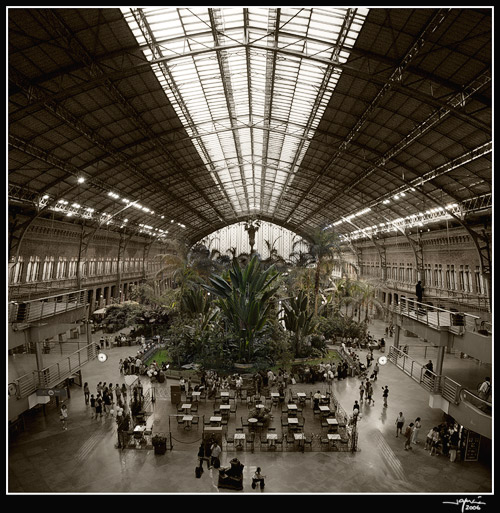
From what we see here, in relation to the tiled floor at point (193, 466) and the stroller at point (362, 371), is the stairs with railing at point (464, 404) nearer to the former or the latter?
the tiled floor at point (193, 466)

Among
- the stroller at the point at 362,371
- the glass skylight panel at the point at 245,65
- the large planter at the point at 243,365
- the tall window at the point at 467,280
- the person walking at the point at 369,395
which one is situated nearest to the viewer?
the glass skylight panel at the point at 245,65

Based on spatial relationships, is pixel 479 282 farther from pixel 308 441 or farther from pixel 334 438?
pixel 308 441

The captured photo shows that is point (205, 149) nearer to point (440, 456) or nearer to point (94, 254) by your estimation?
point (94, 254)

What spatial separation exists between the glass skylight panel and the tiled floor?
16353mm

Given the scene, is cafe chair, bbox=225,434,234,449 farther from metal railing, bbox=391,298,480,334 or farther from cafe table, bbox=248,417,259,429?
metal railing, bbox=391,298,480,334

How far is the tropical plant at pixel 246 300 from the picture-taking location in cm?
2583

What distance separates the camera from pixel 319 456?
48.5 feet

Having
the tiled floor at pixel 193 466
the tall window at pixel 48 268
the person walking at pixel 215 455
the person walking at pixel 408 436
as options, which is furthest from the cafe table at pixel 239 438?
the tall window at pixel 48 268

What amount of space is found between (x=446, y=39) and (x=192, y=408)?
1947 cm

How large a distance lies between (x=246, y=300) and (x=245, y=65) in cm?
1422

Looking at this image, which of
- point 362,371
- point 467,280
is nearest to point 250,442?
point 362,371

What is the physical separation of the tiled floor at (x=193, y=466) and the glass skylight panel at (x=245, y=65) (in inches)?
644

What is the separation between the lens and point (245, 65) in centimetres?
2164

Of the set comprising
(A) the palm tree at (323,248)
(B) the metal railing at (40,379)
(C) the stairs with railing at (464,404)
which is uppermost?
(A) the palm tree at (323,248)
